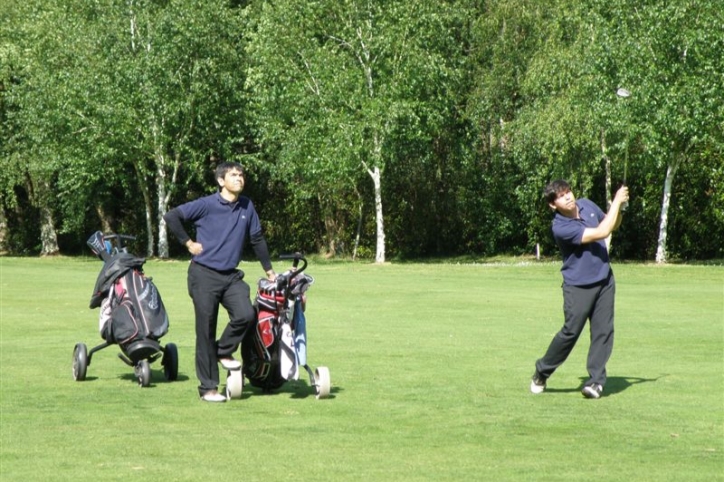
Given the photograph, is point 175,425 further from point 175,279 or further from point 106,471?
point 175,279

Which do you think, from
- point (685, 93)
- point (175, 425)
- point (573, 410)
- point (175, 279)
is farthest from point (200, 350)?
point (685, 93)

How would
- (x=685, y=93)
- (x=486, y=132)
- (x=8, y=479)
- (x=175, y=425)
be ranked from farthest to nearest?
(x=486, y=132) < (x=685, y=93) < (x=175, y=425) < (x=8, y=479)

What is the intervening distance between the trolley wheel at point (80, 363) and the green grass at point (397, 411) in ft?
0.36

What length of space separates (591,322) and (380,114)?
103 ft

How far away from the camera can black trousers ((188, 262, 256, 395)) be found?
11695 millimetres

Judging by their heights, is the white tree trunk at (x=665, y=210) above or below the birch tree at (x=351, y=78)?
below

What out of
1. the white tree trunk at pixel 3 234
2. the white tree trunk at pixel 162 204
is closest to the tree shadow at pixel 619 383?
the white tree trunk at pixel 162 204

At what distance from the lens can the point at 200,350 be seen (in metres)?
11.9

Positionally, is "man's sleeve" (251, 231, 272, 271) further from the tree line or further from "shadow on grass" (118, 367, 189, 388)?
the tree line

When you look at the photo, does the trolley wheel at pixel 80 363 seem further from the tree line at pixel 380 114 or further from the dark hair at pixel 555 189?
the tree line at pixel 380 114

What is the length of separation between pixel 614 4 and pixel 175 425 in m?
31.0

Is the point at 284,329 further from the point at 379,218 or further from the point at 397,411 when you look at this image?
the point at 379,218

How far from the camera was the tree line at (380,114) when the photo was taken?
125 feet

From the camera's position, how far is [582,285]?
1198cm
